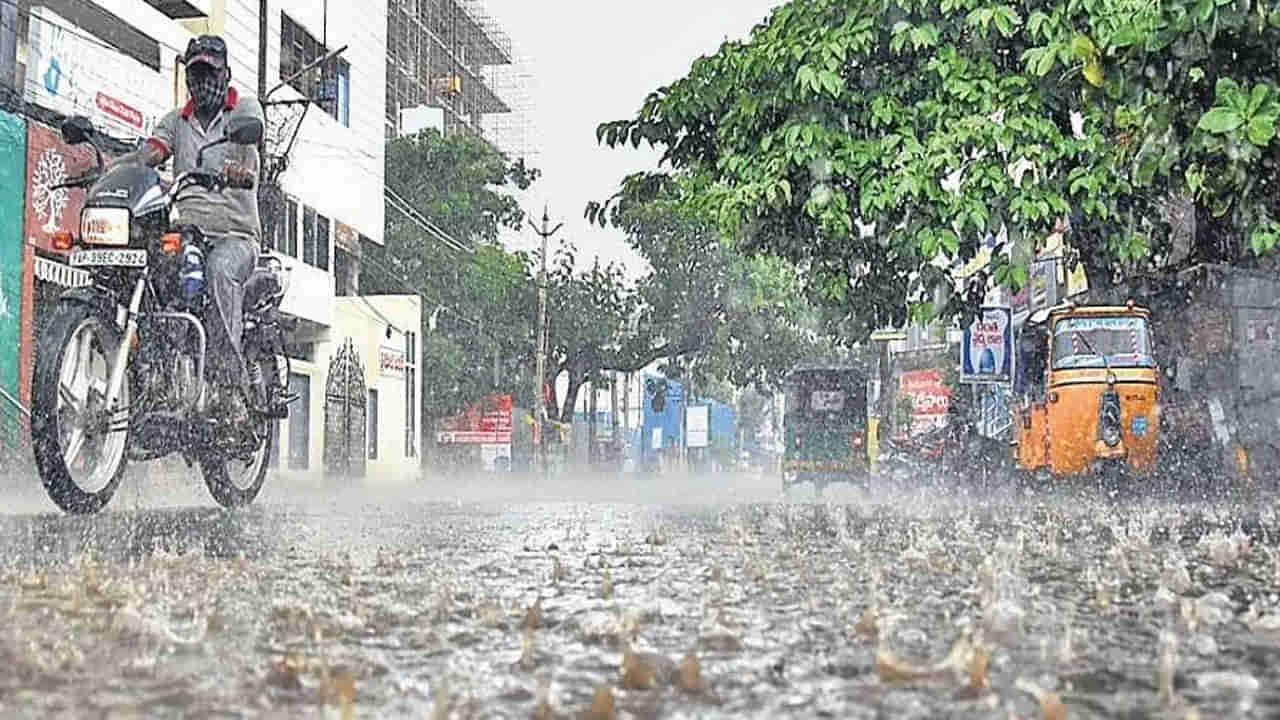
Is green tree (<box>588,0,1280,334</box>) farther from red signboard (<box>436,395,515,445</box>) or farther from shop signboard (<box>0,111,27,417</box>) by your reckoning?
red signboard (<box>436,395,515,445</box>)

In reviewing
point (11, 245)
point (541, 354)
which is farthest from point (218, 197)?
point (541, 354)

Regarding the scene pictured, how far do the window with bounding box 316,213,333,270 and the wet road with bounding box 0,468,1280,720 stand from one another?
23.3 m

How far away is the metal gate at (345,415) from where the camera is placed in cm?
3197

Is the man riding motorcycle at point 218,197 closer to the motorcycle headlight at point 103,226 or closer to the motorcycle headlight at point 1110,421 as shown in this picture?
the motorcycle headlight at point 103,226

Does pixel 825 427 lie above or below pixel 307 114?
below

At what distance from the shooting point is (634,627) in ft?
9.62

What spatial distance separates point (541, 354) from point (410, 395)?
485cm

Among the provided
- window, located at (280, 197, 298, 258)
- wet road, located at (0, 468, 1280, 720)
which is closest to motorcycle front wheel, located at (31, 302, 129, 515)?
wet road, located at (0, 468, 1280, 720)

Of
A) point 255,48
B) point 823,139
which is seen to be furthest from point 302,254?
point 823,139

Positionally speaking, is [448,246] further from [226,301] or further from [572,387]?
[226,301]

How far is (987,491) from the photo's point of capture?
20.8 meters

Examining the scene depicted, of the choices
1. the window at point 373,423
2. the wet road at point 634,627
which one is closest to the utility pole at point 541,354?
the window at point 373,423

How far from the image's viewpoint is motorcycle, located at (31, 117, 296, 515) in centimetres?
641

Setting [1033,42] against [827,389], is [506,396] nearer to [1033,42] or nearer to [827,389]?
[827,389]
